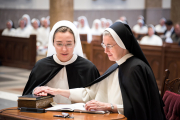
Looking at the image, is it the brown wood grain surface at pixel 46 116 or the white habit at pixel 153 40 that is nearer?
the brown wood grain surface at pixel 46 116

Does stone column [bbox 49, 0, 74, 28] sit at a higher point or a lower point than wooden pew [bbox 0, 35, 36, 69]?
higher

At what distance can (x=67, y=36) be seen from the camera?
2.88 meters

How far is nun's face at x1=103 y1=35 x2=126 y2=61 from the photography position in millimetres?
2560

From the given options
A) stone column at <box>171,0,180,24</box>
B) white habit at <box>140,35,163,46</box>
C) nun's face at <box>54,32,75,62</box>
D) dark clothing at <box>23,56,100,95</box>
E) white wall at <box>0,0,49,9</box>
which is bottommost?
dark clothing at <box>23,56,100,95</box>

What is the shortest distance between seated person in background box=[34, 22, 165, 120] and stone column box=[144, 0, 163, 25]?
20.2 meters

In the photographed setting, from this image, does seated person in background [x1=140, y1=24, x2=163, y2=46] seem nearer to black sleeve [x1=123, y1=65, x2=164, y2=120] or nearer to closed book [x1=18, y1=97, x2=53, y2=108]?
black sleeve [x1=123, y1=65, x2=164, y2=120]

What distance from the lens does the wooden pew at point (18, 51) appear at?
1140 cm

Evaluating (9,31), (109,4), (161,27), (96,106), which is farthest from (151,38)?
(109,4)

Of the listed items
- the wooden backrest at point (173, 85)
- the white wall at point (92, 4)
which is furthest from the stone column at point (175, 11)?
the wooden backrest at point (173, 85)

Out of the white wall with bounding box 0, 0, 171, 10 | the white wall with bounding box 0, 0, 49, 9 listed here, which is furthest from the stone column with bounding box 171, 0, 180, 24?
the white wall with bounding box 0, 0, 49, 9

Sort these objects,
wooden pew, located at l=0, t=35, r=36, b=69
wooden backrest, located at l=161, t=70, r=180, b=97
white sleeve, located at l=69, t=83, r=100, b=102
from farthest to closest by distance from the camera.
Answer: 1. wooden pew, located at l=0, t=35, r=36, b=69
2. wooden backrest, located at l=161, t=70, r=180, b=97
3. white sleeve, located at l=69, t=83, r=100, b=102

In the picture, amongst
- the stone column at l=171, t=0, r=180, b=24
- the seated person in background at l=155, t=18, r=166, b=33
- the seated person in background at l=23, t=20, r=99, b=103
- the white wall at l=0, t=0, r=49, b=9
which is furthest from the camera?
the seated person in background at l=155, t=18, r=166, b=33

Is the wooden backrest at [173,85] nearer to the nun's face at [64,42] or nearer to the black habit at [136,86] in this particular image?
the black habit at [136,86]

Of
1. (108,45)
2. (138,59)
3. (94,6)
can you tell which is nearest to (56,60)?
(108,45)
